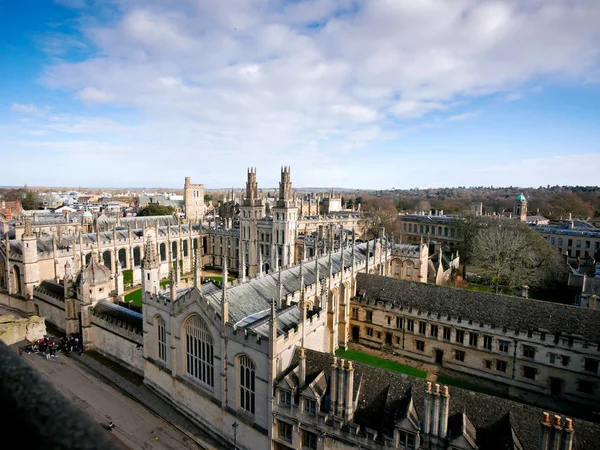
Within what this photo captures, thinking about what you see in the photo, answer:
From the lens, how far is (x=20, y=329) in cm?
3019

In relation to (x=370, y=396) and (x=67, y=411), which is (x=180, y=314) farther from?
(x=67, y=411)

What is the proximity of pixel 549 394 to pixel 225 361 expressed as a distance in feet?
73.2

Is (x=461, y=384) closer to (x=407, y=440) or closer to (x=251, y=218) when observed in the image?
(x=407, y=440)

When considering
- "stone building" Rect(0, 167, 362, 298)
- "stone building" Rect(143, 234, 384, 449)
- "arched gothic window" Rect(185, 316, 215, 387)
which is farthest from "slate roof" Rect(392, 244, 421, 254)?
"arched gothic window" Rect(185, 316, 215, 387)

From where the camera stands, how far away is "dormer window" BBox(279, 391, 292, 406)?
1885 cm

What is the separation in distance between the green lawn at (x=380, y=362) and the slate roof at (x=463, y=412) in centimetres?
1099

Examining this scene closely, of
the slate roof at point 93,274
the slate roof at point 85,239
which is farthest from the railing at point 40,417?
the slate roof at point 85,239

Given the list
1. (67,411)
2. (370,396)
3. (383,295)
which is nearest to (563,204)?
(383,295)

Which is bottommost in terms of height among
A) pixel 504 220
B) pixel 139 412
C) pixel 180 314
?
pixel 139 412

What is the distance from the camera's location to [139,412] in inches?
956

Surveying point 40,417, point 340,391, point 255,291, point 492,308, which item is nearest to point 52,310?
point 255,291

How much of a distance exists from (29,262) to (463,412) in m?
43.4

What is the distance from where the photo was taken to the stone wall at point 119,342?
93.2ft

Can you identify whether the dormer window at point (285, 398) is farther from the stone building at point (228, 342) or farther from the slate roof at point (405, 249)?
the slate roof at point (405, 249)
